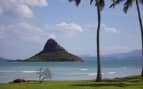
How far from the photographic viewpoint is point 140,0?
4703 centimetres

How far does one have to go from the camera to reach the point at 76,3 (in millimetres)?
43906

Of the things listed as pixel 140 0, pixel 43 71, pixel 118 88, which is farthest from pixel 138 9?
pixel 118 88

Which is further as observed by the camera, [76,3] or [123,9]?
[123,9]

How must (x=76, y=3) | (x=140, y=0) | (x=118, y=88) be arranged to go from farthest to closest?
(x=140, y=0)
(x=76, y=3)
(x=118, y=88)

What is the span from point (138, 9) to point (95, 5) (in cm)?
623

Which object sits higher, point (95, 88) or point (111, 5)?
point (111, 5)

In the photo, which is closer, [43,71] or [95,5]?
[95,5]

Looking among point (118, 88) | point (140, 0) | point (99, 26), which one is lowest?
point (118, 88)

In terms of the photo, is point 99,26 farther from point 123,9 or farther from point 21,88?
point 21,88

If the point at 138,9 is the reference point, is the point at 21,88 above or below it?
below

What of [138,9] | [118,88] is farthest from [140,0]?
[118,88]

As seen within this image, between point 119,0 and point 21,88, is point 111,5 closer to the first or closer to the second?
point 119,0

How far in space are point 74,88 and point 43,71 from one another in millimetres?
15321

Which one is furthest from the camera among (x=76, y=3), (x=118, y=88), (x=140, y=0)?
(x=140, y=0)
